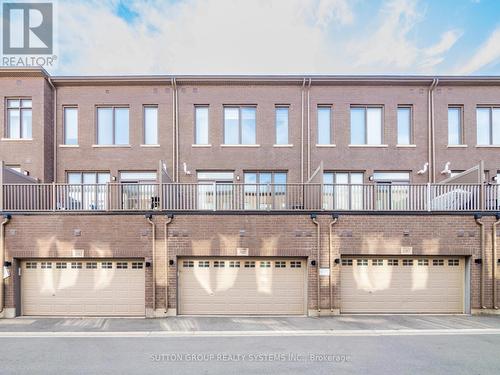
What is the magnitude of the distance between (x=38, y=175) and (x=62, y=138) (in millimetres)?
2034

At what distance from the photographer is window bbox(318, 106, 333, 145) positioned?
45.8 feet

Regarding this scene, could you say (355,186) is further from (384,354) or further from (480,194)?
(384,354)

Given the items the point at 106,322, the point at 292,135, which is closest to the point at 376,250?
the point at 292,135

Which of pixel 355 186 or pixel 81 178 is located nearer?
pixel 355 186

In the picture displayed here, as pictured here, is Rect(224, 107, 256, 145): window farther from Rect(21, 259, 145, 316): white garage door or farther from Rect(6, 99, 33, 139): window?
Rect(6, 99, 33, 139): window

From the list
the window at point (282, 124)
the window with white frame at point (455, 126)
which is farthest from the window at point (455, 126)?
the window at point (282, 124)

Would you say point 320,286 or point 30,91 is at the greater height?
point 30,91

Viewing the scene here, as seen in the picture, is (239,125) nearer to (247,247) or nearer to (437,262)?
(247,247)

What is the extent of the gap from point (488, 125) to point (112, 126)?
18.1 metres

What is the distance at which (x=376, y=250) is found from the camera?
10.2 metres

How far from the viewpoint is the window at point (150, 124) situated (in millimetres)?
13914

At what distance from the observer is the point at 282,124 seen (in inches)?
552

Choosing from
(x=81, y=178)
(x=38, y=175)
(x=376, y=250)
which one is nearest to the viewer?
(x=376, y=250)

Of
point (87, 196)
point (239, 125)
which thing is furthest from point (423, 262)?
point (87, 196)
